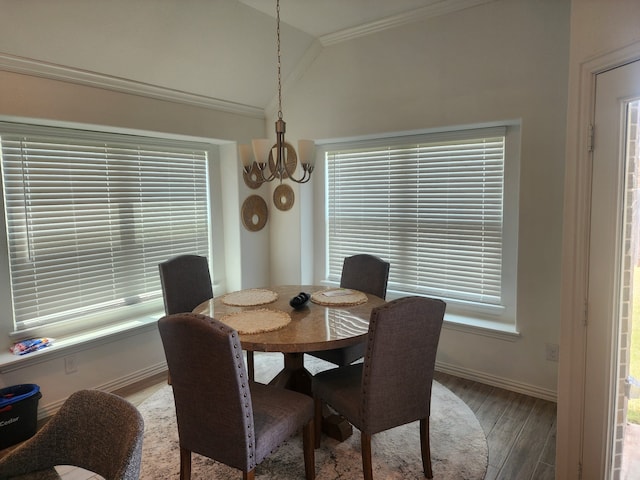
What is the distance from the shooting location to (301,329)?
2.19m

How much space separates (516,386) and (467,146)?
193cm

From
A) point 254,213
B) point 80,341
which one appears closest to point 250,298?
point 80,341

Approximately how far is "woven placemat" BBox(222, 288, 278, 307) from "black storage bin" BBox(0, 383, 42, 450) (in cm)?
132

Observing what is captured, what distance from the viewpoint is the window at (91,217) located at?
2855 mm

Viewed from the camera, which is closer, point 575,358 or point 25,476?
point 25,476

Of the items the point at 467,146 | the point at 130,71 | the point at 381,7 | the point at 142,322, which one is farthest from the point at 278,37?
the point at 142,322

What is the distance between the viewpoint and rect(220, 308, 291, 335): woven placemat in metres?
2.15

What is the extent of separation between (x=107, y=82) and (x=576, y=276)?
3.22 meters

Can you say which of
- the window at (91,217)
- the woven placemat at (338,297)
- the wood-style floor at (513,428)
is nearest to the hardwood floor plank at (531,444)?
the wood-style floor at (513,428)

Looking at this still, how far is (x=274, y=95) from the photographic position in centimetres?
410

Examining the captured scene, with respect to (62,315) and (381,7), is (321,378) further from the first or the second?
(381,7)

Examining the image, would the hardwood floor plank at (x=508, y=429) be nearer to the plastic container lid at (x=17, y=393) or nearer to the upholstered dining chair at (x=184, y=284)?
the upholstered dining chair at (x=184, y=284)

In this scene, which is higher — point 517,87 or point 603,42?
point 517,87

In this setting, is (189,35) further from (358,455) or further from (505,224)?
(358,455)
